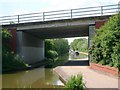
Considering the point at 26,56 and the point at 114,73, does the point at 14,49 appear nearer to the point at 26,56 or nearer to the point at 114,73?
the point at 26,56

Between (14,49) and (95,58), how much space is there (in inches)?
416

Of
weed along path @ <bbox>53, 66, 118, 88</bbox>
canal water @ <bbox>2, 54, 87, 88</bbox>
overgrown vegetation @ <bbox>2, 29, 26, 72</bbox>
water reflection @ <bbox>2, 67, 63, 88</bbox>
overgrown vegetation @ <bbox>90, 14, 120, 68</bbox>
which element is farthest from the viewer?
overgrown vegetation @ <bbox>2, 29, 26, 72</bbox>

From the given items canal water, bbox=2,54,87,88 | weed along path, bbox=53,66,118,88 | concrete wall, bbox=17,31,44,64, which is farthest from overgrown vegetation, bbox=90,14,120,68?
concrete wall, bbox=17,31,44,64

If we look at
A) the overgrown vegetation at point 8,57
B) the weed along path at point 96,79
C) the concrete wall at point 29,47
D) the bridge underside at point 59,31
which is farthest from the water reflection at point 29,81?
the bridge underside at point 59,31

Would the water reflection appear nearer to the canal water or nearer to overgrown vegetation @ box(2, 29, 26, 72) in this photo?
the canal water

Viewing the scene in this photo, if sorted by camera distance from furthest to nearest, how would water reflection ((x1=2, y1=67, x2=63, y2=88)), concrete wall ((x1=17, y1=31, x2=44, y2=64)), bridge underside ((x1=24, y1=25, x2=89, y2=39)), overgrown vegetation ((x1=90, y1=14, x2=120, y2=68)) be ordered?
bridge underside ((x1=24, y1=25, x2=89, y2=39)), concrete wall ((x1=17, y1=31, x2=44, y2=64)), overgrown vegetation ((x1=90, y1=14, x2=120, y2=68)), water reflection ((x1=2, y1=67, x2=63, y2=88))

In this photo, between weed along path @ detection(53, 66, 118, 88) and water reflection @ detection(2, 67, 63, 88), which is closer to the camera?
weed along path @ detection(53, 66, 118, 88)

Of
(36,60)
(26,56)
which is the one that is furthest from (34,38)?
(26,56)

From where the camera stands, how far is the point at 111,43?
19.1 meters

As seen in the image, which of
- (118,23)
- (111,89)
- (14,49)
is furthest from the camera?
(14,49)

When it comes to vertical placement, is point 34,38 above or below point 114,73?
above

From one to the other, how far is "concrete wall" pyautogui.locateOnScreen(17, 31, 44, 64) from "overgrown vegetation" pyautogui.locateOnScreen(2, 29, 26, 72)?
1129mm

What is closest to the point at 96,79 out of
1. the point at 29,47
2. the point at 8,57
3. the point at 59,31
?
the point at 8,57

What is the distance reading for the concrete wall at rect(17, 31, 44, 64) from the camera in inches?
1193
